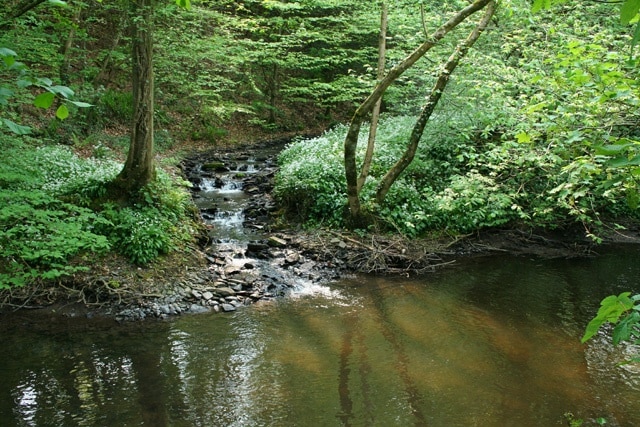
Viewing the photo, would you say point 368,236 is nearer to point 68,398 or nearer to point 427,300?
point 427,300

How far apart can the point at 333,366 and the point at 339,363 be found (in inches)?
4.5

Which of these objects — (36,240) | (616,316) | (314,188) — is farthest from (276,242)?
(616,316)

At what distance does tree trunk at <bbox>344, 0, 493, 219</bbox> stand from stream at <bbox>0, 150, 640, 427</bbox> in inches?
95.8

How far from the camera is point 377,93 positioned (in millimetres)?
10195

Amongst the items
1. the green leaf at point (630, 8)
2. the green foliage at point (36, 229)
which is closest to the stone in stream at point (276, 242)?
the green foliage at point (36, 229)

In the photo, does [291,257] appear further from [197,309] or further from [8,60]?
[8,60]

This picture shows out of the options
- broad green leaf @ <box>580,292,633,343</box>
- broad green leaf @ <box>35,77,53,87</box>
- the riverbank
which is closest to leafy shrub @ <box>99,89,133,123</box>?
the riverbank

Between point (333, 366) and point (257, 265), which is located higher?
point (257, 265)

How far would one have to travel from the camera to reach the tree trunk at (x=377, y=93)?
940 centimetres

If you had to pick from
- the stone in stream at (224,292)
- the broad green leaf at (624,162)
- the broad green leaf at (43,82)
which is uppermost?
the broad green leaf at (43,82)

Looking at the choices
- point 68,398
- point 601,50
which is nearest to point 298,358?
point 68,398

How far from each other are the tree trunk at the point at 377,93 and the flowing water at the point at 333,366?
106 inches

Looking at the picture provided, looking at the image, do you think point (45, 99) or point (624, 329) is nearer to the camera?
point (45, 99)

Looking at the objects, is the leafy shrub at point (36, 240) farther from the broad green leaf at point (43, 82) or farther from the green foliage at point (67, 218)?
the broad green leaf at point (43, 82)
